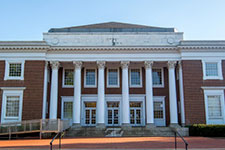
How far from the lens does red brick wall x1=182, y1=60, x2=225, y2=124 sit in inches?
985

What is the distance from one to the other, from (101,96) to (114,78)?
351 centimetres

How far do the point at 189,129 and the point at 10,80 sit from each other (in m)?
17.5

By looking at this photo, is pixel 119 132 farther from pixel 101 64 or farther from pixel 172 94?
pixel 101 64

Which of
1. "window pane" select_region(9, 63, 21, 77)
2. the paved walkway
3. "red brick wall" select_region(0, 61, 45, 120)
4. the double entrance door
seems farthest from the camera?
the double entrance door

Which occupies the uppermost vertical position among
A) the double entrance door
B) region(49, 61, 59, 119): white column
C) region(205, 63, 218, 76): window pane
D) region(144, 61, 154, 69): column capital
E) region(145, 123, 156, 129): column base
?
region(144, 61, 154, 69): column capital

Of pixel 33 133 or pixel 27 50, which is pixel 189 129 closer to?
pixel 33 133

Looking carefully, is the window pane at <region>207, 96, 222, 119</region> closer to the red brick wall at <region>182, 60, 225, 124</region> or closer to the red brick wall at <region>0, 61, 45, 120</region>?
the red brick wall at <region>182, 60, 225, 124</region>

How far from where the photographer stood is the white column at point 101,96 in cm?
2553

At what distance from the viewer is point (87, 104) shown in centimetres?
2844

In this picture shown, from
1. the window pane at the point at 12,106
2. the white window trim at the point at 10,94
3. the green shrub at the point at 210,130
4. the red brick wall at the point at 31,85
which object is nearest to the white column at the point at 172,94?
the green shrub at the point at 210,130

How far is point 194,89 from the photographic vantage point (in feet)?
84.0

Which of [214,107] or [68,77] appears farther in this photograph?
[68,77]

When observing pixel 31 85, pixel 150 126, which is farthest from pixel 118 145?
pixel 31 85

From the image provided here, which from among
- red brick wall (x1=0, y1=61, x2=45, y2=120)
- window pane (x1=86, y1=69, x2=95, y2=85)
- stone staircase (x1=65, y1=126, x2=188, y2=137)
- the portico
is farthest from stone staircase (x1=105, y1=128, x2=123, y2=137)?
red brick wall (x1=0, y1=61, x2=45, y2=120)
